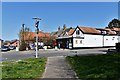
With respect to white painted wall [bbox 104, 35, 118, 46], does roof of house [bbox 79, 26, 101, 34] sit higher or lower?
higher

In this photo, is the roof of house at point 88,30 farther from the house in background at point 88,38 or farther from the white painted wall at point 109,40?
the white painted wall at point 109,40

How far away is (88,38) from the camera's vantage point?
67812 millimetres

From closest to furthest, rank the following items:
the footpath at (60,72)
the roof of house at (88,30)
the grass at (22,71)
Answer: the footpath at (60,72)
the grass at (22,71)
the roof of house at (88,30)

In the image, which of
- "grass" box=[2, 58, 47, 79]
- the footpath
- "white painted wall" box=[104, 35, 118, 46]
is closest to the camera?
the footpath

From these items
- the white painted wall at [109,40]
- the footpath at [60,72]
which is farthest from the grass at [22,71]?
the white painted wall at [109,40]

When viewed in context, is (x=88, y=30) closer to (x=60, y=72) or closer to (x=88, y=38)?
(x=88, y=38)

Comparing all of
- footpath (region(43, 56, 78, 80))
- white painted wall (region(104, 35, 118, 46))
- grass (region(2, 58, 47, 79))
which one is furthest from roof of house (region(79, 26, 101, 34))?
footpath (region(43, 56, 78, 80))

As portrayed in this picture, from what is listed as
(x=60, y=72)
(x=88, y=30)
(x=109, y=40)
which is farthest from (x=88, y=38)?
(x=60, y=72)

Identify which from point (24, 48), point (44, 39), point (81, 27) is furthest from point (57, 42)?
point (24, 48)

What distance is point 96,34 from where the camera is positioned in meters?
70.1

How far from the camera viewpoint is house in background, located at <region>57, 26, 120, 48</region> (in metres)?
66.6

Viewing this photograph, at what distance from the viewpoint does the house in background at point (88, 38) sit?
6656 cm

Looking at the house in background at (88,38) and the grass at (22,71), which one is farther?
the house in background at (88,38)

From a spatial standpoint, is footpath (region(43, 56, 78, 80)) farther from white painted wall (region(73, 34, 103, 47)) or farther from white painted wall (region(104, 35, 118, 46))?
white painted wall (region(104, 35, 118, 46))
